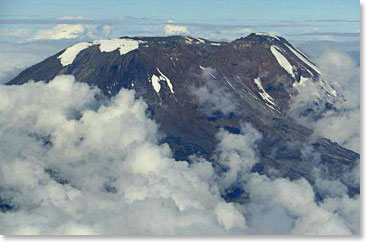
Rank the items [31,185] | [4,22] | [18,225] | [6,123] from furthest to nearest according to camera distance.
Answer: [6,123] → [31,185] → [4,22] → [18,225]

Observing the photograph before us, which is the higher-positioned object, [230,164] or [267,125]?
[267,125]

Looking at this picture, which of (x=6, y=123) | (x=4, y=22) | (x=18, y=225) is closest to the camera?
(x=18, y=225)

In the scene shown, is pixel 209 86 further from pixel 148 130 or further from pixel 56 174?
pixel 56 174

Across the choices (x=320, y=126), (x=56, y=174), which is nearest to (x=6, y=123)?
(x=56, y=174)

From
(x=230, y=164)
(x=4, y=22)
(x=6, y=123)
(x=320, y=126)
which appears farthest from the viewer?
(x=320, y=126)

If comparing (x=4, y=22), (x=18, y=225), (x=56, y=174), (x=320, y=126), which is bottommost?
(x=56, y=174)

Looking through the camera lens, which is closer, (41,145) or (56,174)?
(56,174)

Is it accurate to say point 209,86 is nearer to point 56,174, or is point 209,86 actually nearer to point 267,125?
point 267,125

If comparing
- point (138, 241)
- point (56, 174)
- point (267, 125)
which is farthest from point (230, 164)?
point (138, 241)

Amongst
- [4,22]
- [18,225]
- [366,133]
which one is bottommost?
[18,225]
